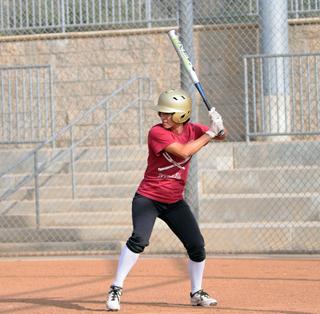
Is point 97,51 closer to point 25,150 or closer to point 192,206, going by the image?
point 25,150

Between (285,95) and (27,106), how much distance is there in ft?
13.3

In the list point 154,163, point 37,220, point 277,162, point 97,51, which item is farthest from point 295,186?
point 154,163

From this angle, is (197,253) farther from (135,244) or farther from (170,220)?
(135,244)

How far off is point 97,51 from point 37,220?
159 inches

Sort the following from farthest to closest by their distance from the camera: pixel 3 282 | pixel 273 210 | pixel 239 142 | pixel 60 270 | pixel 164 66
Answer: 1. pixel 164 66
2. pixel 239 142
3. pixel 273 210
4. pixel 60 270
5. pixel 3 282

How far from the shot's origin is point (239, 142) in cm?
1596

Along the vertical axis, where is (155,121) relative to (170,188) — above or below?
above

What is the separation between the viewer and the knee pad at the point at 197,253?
904 centimetres

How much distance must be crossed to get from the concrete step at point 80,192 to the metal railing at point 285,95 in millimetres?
1807

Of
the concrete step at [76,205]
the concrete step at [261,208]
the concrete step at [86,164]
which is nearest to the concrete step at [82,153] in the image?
the concrete step at [86,164]

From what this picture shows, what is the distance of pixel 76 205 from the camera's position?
49.5ft

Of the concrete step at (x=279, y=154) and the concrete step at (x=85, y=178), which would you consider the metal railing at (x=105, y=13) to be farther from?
the concrete step at (x=85, y=178)

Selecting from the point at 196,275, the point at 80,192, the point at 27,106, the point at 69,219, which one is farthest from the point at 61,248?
the point at 196,275

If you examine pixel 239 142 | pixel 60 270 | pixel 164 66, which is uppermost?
pixel 164 66
